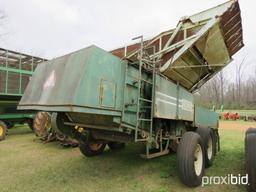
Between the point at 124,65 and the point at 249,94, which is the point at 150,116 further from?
the point at 249,94

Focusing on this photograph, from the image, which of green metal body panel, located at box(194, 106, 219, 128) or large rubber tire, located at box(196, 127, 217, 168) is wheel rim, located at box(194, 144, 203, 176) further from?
green metal body panel, located at box(194, 106, 219, 128)

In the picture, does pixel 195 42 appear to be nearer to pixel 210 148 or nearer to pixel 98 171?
pixel 210 148

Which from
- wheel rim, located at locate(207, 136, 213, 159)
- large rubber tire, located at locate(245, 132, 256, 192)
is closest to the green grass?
wheel rim, located at locate(207, 136, 213, 159)

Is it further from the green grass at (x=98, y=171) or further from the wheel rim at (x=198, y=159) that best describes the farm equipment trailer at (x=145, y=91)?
the green grass at (x=98, y=171)

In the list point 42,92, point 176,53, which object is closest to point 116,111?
point 42,92

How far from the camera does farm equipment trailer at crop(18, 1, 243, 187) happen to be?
3.82m

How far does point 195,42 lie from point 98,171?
3.43 m

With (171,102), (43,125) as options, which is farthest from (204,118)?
(43,125)

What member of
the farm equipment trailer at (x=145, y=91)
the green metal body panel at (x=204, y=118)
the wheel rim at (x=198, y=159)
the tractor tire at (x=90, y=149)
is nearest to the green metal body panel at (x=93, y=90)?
the farm equipment trailer at (x=145, y=91)

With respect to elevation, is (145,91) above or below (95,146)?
above

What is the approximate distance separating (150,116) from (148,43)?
2.33 metres

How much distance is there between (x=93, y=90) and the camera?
3.70 m

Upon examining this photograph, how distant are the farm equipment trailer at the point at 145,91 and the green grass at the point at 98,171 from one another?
1.42 ft

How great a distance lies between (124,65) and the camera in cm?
423
